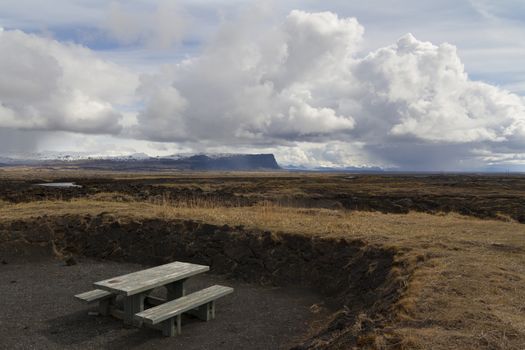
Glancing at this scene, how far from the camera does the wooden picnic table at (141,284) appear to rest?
24.6ft

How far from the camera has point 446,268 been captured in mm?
8734

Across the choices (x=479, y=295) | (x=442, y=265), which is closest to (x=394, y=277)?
(x=442, y=265)

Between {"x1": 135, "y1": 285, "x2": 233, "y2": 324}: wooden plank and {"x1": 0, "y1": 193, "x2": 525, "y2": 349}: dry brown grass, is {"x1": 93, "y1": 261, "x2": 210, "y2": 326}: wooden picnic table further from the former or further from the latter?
{"x1": 0, "y1": 193, "x2": 525, "y2": 349}: dry brown grass

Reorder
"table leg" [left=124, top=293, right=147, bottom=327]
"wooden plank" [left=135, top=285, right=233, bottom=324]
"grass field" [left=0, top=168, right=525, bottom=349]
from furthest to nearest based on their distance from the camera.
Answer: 1. "table leg" [left=124, top=293, right=147, bottom=327]
2. "wooden plank" [left=135, top=285, right=233, bottom=324]
3. "grass field" [left=0, top=168, right=525, bottom=349]

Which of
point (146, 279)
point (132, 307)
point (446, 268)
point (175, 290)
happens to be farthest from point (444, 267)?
point (132, 307)

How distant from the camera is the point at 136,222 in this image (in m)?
14.7

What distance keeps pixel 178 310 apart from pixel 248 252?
16.5ft

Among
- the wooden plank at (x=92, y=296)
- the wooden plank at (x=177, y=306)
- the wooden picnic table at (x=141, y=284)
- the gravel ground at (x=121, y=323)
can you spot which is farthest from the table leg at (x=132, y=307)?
the wooden plank at (x=177, y=306)

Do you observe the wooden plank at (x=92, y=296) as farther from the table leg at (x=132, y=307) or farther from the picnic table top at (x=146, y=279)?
the table leg at (x=132, y=307)

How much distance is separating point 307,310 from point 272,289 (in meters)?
1.63

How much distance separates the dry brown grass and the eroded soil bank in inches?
21.5

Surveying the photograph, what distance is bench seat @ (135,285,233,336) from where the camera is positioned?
7.02 m

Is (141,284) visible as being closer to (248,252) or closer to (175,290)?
(175,290)

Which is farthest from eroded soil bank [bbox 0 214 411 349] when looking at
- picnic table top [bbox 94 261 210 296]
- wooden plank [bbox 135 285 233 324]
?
picnic table top [bbox 94 261 210 296]
